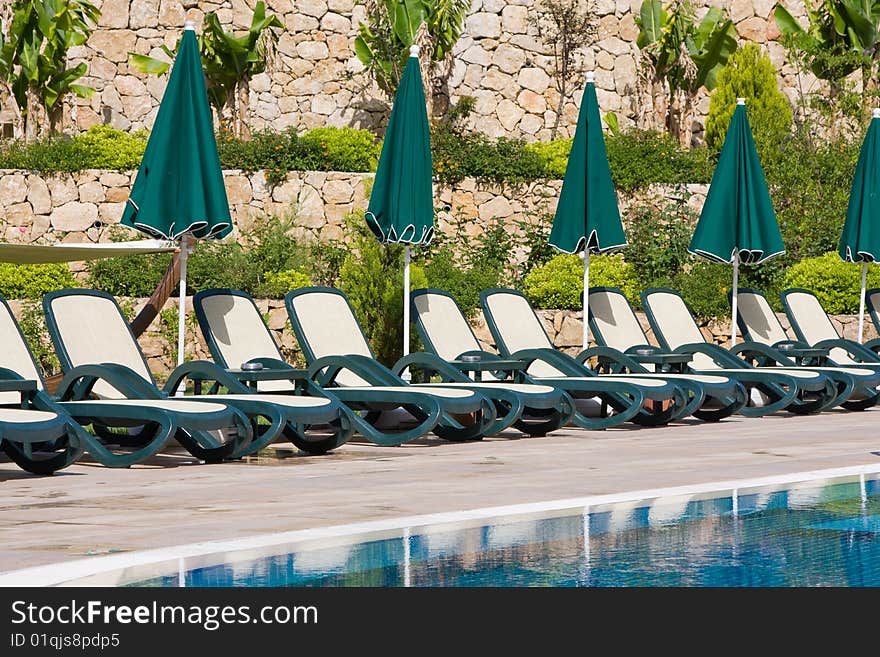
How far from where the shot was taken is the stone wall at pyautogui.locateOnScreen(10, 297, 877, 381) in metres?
17.9

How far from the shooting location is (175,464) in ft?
28.3

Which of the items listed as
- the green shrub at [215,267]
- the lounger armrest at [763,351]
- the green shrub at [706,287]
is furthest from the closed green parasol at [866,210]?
the green shrub at [215,267]

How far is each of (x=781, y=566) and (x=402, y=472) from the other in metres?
3.33

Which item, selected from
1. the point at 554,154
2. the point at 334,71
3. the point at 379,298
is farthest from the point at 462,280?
the point at 334,71

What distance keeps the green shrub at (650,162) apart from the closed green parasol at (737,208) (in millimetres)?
7241

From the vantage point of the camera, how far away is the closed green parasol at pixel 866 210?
14.8 m

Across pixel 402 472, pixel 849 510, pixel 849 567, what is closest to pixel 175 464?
pixel 402 472

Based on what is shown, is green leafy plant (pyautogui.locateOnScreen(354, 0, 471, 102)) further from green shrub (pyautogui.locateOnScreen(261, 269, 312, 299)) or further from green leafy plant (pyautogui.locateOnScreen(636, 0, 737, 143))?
green shrub (pyautogui.locateOnScreen(261, 269, 312, 299))

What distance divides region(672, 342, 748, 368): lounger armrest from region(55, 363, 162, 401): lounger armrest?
5.49 meters

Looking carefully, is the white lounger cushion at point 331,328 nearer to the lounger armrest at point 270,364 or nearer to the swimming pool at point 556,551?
the lounger armrest at point 270,364

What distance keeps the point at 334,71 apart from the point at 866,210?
11152 millimetres

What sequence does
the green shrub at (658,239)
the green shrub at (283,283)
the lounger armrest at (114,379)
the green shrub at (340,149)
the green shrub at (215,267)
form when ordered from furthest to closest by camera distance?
the green shrub at (340,149) < the green shrub at (658,239) < the green shrub at (215,267) < the green shrub at (283,283) < the lounger armrest at (114,379)

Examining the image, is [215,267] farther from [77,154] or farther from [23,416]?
[23,416]
